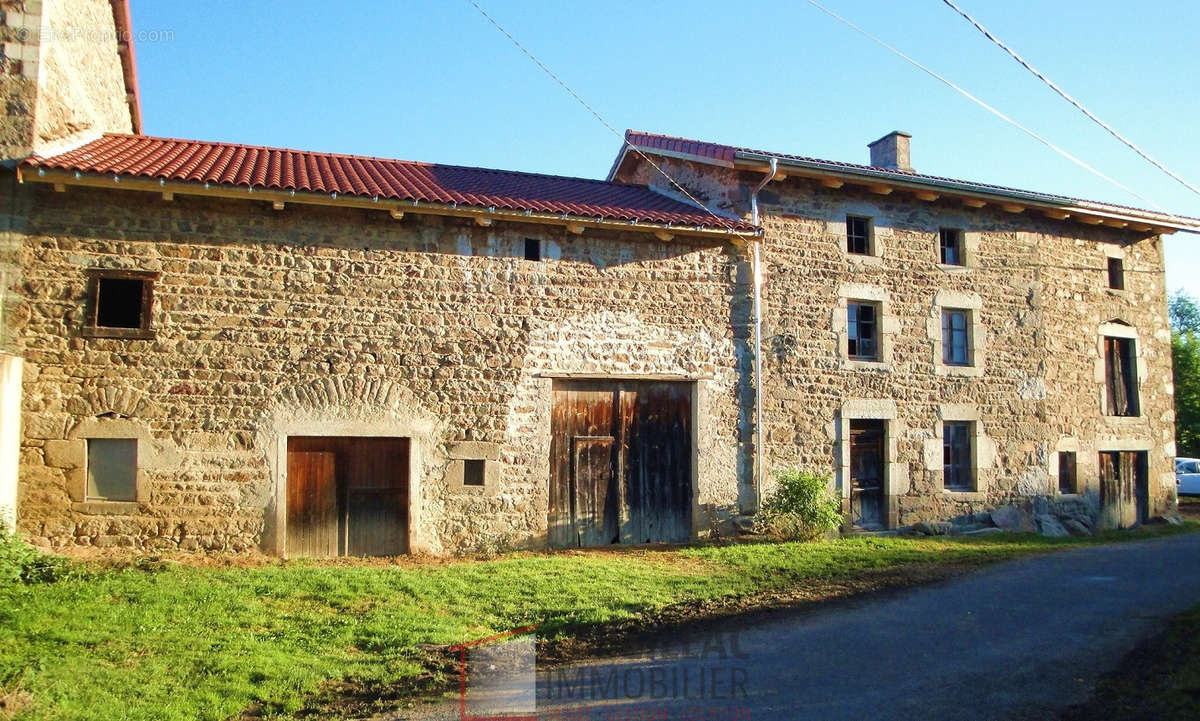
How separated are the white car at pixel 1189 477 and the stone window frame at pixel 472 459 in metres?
20.0

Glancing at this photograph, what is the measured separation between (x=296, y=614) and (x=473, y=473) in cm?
355

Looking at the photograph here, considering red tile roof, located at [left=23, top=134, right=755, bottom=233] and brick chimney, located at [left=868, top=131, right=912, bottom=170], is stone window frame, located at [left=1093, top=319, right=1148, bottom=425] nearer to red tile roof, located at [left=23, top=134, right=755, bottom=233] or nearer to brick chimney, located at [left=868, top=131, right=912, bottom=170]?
brick chimney, located at [left=868, top=131, right=912, bottom=170]

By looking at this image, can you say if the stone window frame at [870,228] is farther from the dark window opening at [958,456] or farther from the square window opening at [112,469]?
the square window opening at [112,469]

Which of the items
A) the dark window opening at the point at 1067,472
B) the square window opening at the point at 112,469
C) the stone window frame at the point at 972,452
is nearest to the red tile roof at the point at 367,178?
the square window opening at the point at 112,469

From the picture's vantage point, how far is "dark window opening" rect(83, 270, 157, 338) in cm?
947

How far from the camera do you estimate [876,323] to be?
13.2 m

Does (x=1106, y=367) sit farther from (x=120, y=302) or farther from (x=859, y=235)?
(x=120, y=302)

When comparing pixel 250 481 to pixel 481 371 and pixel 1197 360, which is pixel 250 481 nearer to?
pixel 481 371

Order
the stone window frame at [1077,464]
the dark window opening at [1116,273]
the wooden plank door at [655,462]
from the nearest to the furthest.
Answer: the wooden plank door at [655,462], the stone window frame at [1077,464], the dark window opening at [1116,273]

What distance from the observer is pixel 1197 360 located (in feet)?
91.0

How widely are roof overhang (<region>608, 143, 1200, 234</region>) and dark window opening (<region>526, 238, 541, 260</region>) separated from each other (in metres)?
3.25

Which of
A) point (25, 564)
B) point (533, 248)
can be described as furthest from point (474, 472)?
point (25, 564)

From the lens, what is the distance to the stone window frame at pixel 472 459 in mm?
10508

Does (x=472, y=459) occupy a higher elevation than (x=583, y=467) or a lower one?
higher
